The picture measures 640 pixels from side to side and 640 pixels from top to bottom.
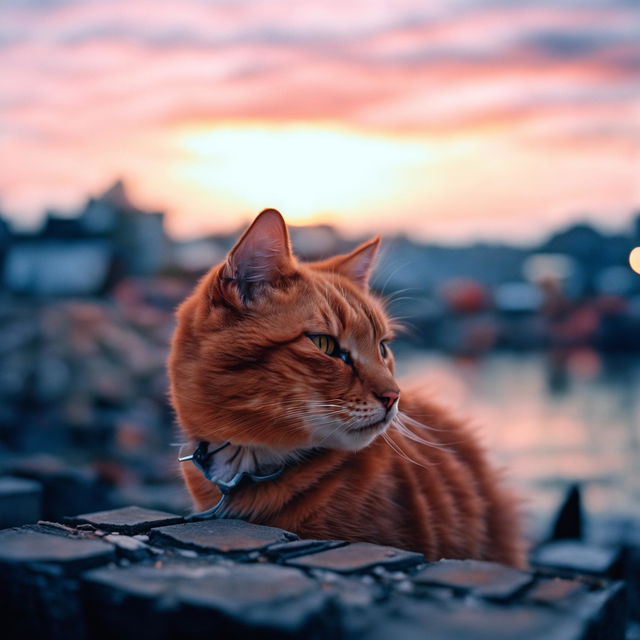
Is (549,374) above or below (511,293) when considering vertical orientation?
below

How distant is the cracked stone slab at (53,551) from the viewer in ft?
5.74

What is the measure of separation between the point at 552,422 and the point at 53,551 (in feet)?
52.4

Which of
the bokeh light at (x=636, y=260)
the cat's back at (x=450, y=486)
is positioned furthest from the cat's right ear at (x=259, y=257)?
the bokeh light at (x=636, y=260)

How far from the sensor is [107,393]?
13.3 metres

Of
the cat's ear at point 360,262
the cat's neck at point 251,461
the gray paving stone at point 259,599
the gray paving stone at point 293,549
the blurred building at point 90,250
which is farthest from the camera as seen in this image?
the blurred building at point 90,250

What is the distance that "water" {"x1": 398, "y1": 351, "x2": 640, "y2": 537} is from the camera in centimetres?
409

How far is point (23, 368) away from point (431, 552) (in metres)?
12.5

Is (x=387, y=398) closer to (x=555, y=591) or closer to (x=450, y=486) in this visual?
(x=450, y=486)

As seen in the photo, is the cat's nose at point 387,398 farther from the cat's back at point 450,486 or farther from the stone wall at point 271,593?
the stone wall at point 271,593

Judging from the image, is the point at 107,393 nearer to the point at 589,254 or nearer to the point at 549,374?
the point at 549,374

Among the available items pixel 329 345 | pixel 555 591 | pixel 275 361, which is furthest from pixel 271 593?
pixel 329 345

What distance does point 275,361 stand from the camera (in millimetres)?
2395

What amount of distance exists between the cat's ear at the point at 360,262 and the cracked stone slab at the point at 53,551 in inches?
61.1

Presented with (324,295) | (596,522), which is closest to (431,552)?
(324,295)
